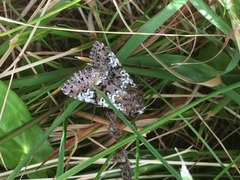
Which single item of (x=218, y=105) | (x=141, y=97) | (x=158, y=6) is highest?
(x=158, y=6)

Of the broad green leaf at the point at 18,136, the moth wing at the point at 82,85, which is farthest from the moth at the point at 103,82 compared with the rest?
the broad green leaf at the point at 18,136

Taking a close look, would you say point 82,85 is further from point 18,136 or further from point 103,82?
point 18,136

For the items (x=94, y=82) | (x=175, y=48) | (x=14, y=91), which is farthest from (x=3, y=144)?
(x=175, y=48)

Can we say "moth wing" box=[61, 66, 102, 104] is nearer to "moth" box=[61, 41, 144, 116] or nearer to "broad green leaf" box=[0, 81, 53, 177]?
"moth" box=[61, 41, 144, 116]

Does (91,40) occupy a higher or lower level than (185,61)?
higher

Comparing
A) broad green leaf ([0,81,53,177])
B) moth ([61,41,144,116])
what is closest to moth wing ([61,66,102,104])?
moth ([61,41,144,116])

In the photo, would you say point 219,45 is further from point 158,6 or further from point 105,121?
point 105,121

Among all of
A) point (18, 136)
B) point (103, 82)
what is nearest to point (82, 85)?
point (103, 82)

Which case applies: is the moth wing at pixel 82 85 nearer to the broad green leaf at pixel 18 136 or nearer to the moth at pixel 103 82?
the moth at pixel 103 82
